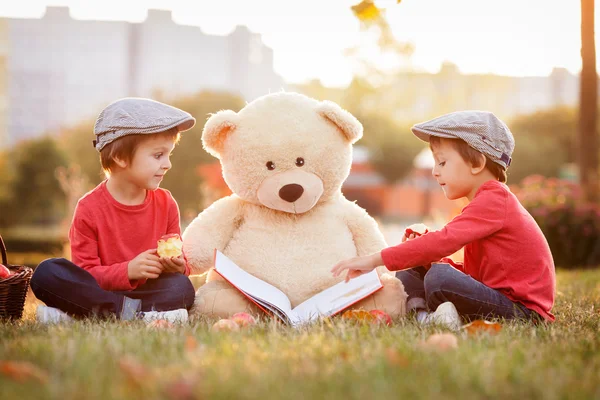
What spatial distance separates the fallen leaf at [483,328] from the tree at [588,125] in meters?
6.98

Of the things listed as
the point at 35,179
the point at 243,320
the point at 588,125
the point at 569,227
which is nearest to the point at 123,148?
the point at 243,320

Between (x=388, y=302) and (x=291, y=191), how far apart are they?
782 millimetres

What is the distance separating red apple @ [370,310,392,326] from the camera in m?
3.07

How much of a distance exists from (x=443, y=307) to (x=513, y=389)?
1359mm

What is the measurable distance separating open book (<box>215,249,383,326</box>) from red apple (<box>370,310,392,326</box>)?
0.38 feet

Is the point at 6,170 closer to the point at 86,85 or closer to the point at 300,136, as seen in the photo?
the point at 300,136

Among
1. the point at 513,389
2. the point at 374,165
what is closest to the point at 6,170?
the point at 374,165

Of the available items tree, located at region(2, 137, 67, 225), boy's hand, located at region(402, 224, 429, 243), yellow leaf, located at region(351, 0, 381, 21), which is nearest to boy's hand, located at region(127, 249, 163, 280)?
boy's hand, located at region(402, 224, 429, 243)

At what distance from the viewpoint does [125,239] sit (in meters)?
3.59

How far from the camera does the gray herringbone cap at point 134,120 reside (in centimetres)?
348

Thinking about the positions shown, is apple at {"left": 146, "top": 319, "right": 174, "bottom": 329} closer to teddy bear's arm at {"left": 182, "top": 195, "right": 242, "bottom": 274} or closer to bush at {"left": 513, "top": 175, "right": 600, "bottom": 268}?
teddy bear's arm at {"left": 182, "top": 195, "right": 242, "bottom": 274}

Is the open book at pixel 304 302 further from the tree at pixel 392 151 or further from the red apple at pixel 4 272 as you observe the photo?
the tree at pixel 392 151

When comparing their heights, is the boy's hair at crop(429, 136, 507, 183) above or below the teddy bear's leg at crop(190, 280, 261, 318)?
above

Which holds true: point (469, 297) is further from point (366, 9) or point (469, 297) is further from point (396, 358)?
point (366, 9)
